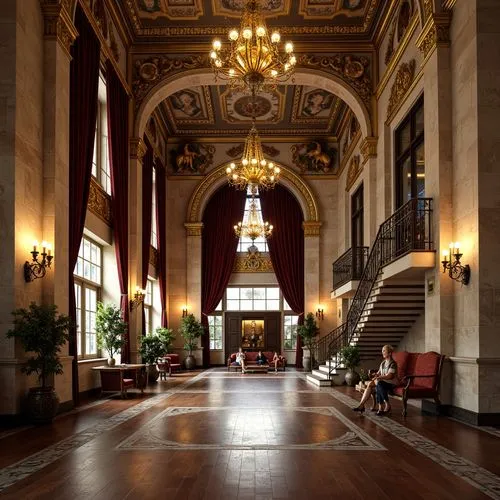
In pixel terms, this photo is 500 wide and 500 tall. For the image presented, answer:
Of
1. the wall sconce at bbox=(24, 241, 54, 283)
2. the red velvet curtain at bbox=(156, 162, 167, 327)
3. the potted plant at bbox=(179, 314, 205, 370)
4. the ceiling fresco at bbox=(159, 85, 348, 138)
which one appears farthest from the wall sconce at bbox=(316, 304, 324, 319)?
the wall sconce at bbox=(24, 241, 54, 283)

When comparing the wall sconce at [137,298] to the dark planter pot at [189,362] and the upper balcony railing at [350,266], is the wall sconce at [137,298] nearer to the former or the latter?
the upper balcony railing at [350,266]

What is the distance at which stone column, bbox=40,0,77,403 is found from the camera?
1083 centimetres

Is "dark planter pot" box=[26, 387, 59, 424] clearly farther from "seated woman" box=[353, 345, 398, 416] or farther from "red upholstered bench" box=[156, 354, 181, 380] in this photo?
"red upholstered bench" box=[156, 354, 181, 380]

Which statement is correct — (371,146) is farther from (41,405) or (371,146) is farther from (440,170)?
(41,405)

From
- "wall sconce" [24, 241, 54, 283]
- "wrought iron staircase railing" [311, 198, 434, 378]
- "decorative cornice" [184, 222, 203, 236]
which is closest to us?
"wall sconce" [24, 241, 54, 283]

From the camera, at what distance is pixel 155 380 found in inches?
736

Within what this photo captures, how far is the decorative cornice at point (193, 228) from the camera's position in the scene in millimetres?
25906

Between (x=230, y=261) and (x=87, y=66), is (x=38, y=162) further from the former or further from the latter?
(x=230, y=261)

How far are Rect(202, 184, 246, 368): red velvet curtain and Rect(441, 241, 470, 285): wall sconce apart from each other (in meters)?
16.1

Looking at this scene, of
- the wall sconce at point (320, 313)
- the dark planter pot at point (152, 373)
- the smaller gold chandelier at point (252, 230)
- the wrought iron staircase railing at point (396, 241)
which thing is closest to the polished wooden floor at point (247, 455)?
the wrought iron staircase railing at point (396, 241)

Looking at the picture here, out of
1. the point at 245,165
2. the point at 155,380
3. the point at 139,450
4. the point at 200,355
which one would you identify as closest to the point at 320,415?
the point at 139,450

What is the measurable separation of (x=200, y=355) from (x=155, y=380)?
7021mm

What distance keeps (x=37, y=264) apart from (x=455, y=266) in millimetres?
6603

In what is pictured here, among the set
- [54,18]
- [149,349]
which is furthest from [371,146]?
[54,18]
